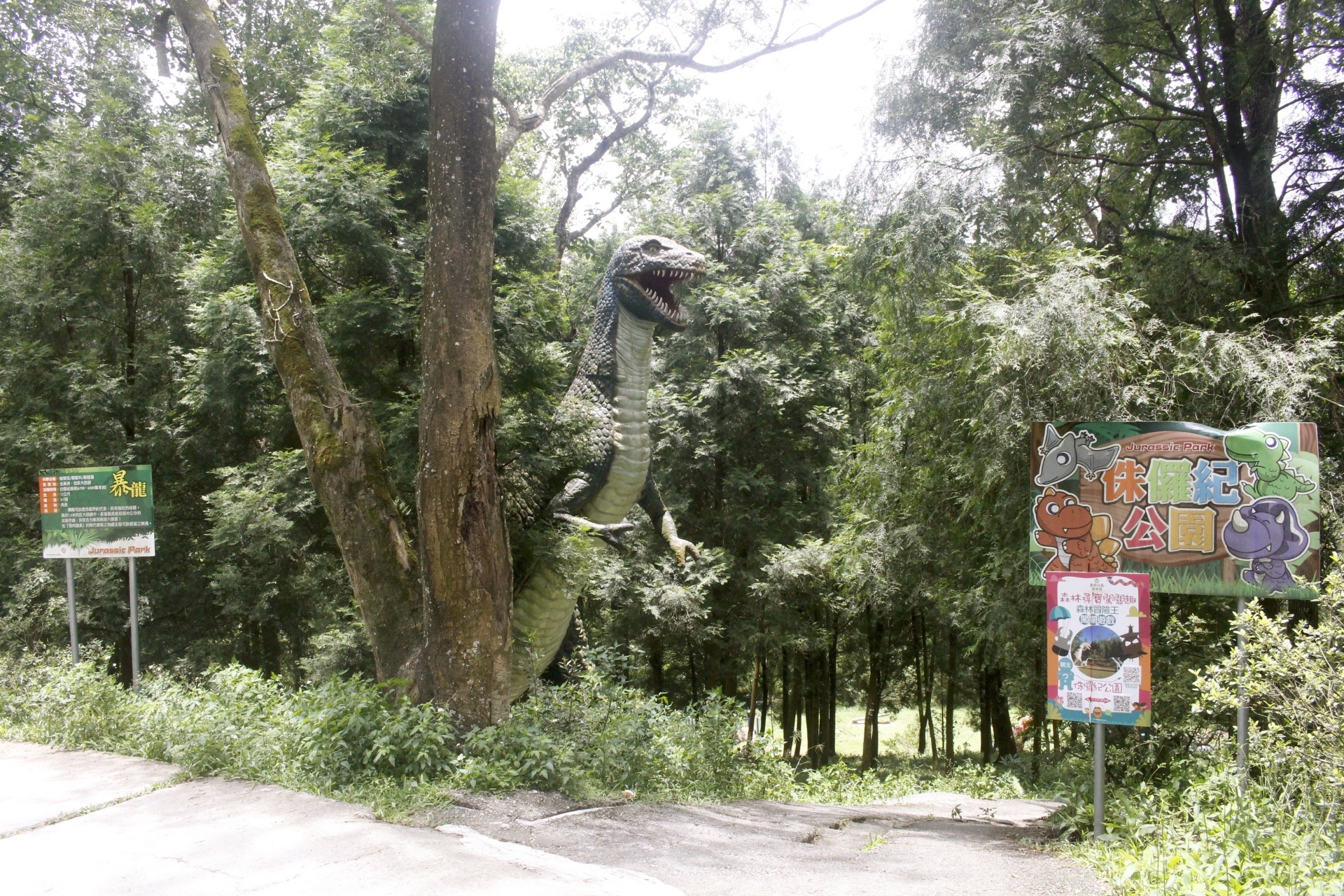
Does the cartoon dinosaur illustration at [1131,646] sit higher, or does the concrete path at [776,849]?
the cartoon dinosaur illustration at [1131,646]

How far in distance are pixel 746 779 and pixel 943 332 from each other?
15.3 feet

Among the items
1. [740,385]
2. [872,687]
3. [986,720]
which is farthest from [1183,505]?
[986,720]

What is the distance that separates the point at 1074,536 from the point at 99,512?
7.82 meters

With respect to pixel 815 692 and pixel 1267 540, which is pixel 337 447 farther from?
pixel 815 692

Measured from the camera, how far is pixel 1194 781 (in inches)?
209

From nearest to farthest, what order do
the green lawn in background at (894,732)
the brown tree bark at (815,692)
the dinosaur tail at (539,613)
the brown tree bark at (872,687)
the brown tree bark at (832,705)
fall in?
the dinosaur tail at (539,613)
the brown tree bark at (872,687)
the brown tree bark at (832,705)
the brown tree bark at (815,692)
the green lawn in background at (894,732)

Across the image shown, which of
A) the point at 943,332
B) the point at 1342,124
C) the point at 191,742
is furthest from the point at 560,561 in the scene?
the point at 1342,124

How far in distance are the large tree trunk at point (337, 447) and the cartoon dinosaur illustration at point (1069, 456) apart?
4.31 metres

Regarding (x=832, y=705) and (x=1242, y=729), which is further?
(x=832, y=705)

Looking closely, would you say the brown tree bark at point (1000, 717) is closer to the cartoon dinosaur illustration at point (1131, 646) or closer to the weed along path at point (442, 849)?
the weed along path at point (442, 849)

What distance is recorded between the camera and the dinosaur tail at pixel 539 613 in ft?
27.6

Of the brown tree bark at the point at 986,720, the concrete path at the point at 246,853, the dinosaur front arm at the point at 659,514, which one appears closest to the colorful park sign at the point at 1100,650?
the concrete path at the point at 246,853

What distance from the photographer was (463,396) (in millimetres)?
6102

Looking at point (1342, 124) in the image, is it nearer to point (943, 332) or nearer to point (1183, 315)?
point (1183, 315)
